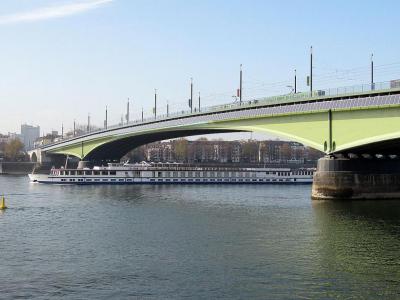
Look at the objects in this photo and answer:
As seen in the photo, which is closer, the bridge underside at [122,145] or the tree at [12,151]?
the bridge underside at [122,145]

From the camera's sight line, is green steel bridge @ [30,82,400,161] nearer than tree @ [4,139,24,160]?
Yes

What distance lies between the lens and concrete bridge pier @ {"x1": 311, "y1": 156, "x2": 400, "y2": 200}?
126 feet

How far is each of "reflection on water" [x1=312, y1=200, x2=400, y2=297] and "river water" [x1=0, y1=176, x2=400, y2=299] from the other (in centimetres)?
4

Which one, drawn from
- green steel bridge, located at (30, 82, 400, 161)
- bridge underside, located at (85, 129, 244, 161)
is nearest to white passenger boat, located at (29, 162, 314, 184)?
bridge underside, located at (85, 129, 244, 161)

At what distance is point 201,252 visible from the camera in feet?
70.7

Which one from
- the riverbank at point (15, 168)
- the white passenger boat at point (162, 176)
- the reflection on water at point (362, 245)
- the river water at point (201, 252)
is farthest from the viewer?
the riverbank at point (15, 168)

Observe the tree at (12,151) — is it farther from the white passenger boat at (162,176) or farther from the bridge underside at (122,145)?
the white passenger boat at (162,176)

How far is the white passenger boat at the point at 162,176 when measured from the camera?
6266 centimetres

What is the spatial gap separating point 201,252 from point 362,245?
6.57m

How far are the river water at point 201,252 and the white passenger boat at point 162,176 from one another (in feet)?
84.5

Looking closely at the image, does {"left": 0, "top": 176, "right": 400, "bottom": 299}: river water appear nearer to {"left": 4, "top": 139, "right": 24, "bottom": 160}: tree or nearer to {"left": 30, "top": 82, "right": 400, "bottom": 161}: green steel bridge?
{"left": 30, "top": 82, "right": 400, "bottom": 161}: green steel bridge

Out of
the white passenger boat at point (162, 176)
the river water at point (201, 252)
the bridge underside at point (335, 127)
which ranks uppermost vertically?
the bridge underside at point (335, 127)

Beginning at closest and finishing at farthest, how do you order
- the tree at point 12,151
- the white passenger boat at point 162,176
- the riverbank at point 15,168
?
the white passenger boat at point 162,176
the riverbank at point 15,168
the tree at point 12,151

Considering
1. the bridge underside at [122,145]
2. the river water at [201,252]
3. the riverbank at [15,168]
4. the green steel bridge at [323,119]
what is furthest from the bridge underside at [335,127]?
the riverbank at [15,168]
